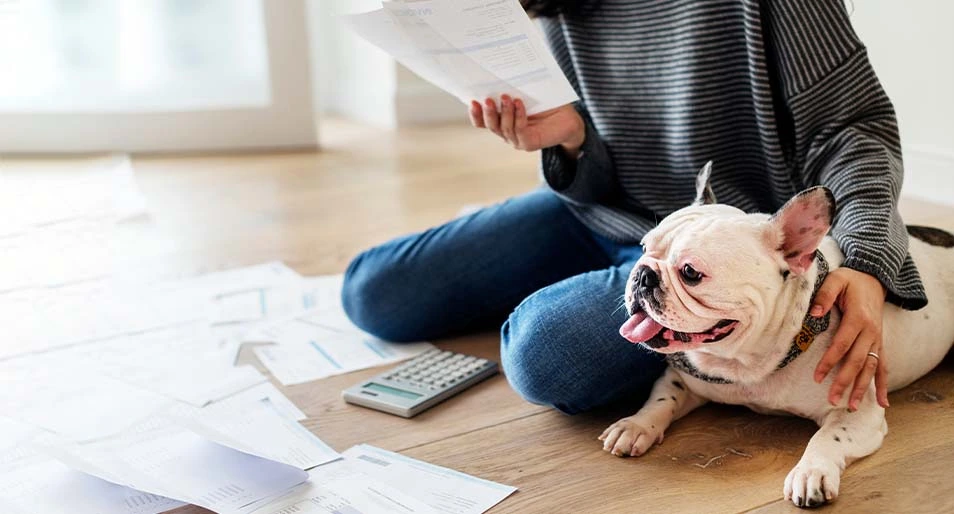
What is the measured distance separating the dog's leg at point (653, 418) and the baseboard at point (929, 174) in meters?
1.39

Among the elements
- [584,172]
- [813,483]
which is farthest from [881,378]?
[584,172]

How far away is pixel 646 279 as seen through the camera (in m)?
1.16

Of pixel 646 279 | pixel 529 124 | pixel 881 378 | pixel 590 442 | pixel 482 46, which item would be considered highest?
pixel 482 46

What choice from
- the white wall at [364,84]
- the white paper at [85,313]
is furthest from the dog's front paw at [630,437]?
the white wall at [364,84]

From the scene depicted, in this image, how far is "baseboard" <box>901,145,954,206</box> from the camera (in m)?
2.46

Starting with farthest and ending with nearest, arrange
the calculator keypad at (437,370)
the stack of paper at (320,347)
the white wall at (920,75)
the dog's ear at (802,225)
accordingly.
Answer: the white wall at (920,75)
the stack of paper at (320,347)
the calculator keypad at (437,370)
the dog's ear at (802,225)

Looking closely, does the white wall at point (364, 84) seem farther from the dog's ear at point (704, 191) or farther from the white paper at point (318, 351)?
the dog's ear at point (704, 191)

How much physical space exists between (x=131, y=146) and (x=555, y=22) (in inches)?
84.2

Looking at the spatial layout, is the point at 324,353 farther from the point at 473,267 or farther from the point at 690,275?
the point at 690,275

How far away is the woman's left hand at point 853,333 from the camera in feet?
3.92

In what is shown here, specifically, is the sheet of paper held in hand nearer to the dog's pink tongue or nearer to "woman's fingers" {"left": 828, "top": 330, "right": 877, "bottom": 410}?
the dog's pink tongue

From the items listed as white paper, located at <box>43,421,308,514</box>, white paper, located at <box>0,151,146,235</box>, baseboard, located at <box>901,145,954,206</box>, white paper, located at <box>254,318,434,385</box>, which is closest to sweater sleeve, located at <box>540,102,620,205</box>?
white paper, located at <box>254,318,434,385</box>

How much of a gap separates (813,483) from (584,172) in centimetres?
61

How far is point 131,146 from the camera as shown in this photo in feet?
11.0
